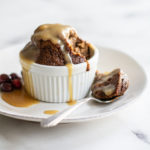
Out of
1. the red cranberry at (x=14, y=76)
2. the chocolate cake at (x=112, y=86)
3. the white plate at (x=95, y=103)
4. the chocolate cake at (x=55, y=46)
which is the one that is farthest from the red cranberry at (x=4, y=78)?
the chocolate cake at (x=112, y=86)

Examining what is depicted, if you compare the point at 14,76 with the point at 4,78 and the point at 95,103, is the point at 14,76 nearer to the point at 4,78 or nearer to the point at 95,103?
the point at 4,78

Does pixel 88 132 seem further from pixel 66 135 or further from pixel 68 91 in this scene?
pixel 68 91

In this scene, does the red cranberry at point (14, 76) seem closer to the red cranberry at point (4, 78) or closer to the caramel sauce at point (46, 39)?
the red cranberry at point (4, 78)

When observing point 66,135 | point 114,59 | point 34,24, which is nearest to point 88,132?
point 66,135

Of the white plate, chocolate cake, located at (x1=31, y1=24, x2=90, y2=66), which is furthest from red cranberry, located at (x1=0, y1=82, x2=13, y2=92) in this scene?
chocolate cake, located at (x1=31, y1=24, x2=90, y2=66)

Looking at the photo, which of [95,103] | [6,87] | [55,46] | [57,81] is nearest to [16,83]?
[6,87]

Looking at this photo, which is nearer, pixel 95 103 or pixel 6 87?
pixel 95 103

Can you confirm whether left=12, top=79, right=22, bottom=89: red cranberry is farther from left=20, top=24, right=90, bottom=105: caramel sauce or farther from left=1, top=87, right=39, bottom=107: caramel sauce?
left=20, top=24, right=90, bottom=105: caramel sauce
